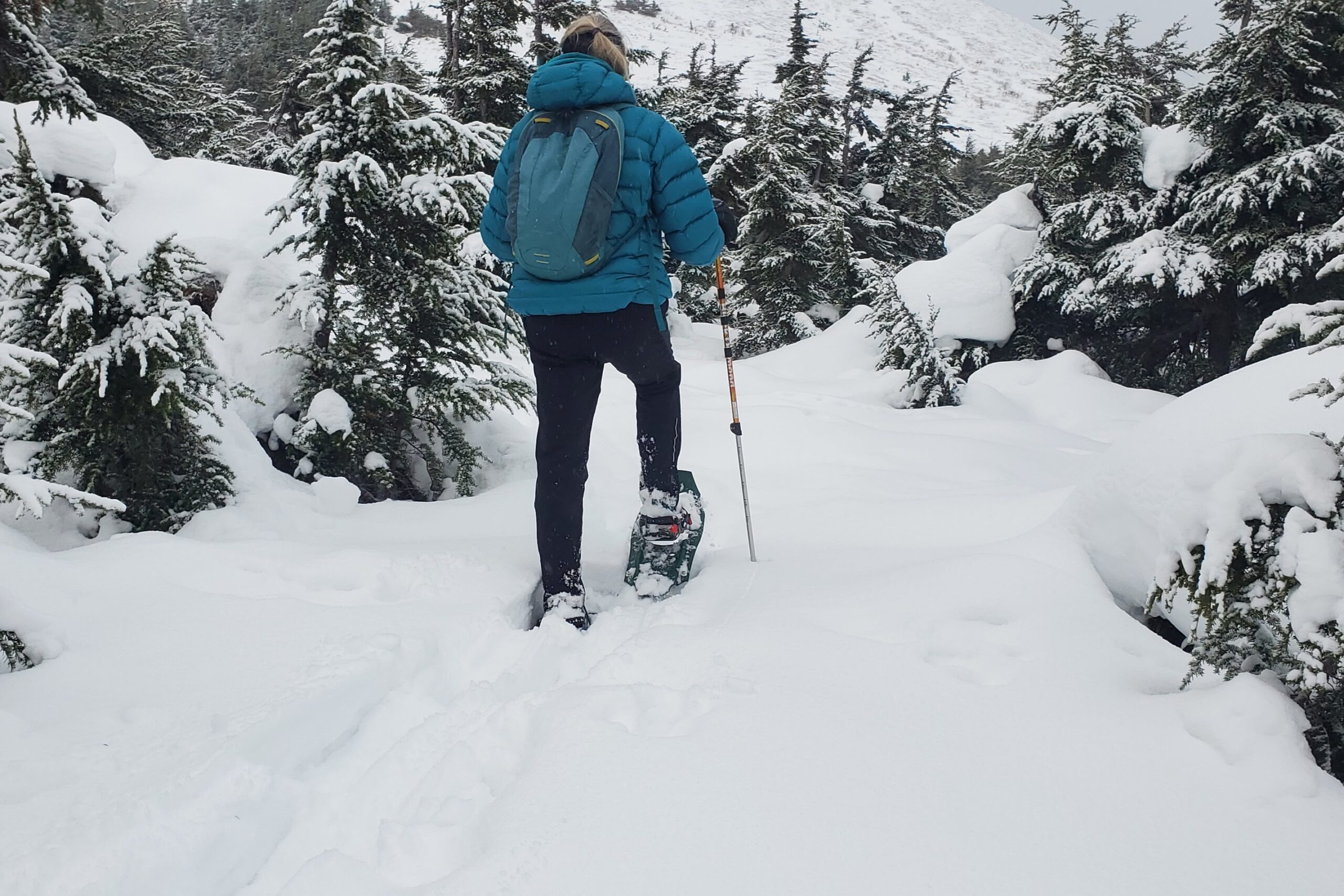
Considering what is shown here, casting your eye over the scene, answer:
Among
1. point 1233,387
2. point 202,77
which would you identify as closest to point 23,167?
point 1233,387

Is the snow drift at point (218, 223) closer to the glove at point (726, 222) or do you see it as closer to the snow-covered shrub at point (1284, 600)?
the glove at point (726, 222)

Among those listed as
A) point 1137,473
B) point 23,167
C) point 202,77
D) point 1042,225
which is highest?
point 202,77

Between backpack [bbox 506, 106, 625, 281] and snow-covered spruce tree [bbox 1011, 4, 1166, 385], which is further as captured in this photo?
snow-covered spruce tree [bbox 1011, 4, 1166, 385]

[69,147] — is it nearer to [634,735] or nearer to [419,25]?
[634,735]

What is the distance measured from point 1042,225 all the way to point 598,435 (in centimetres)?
1037

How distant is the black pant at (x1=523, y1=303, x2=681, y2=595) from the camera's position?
2.88m

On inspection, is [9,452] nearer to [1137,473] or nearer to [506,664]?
[506,664]

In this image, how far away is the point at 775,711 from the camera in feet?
6.45

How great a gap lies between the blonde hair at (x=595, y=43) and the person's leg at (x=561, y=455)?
42.5 inches

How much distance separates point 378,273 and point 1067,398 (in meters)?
A: 8.37

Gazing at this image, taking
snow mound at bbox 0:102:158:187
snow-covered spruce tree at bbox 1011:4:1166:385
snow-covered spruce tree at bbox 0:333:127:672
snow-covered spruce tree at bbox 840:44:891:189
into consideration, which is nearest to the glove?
snow-covered spruce tree at bbox 0:333:127:672

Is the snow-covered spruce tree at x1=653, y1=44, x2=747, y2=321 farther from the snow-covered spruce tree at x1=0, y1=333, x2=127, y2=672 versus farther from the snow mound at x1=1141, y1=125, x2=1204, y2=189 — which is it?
the snow-covered spruce tree at x1=0, y1=333, x2=127, y2=672

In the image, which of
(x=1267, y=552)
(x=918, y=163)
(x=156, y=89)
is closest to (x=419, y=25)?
(x=918, y=163)

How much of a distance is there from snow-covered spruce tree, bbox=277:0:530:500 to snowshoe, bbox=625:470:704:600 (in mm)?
2064
